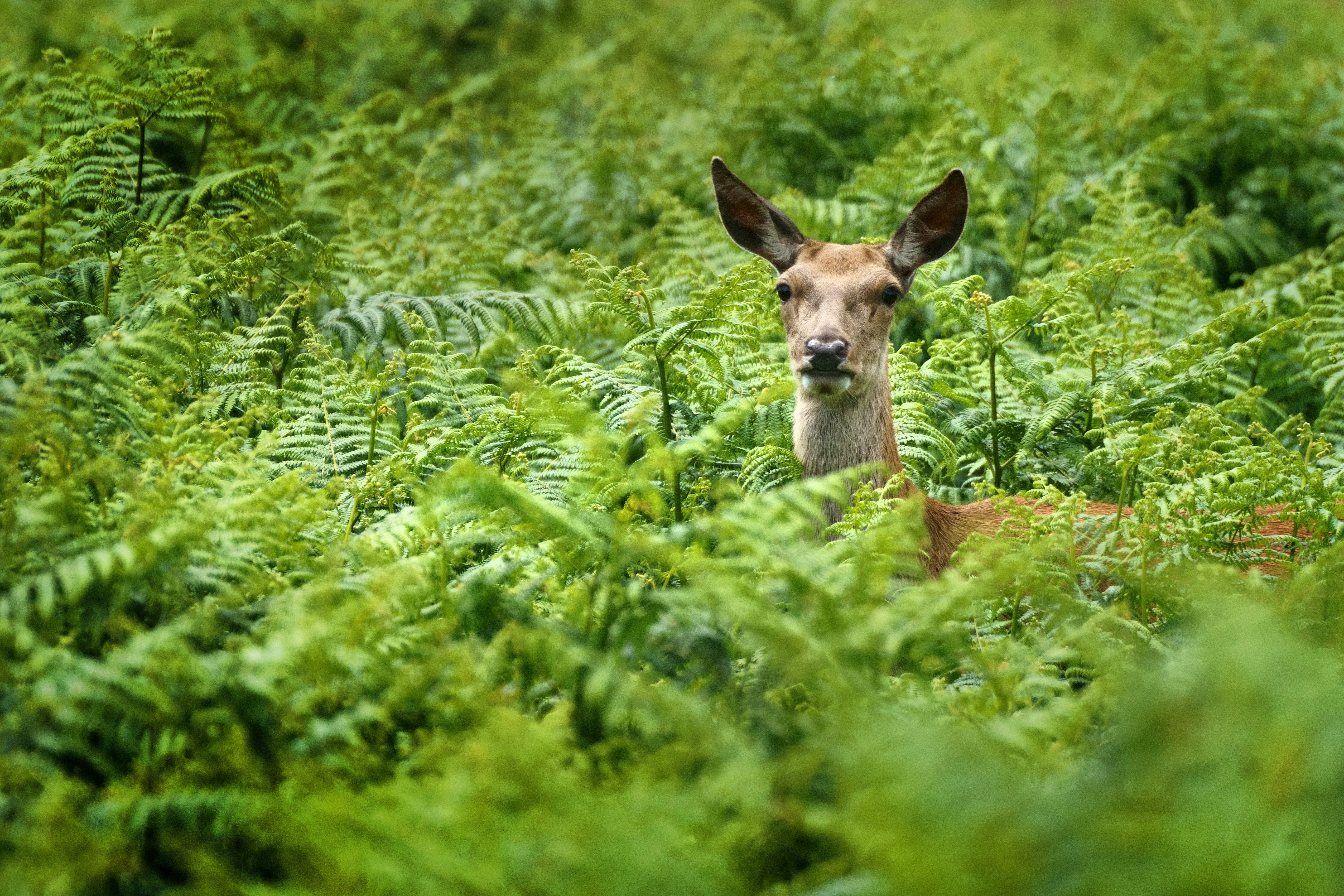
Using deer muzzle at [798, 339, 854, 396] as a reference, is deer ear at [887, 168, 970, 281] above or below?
above

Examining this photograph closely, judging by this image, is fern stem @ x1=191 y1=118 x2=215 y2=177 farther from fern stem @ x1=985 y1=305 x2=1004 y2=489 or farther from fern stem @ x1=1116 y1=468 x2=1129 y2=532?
fern stem @ x1=1116 y1=468 x2=1129 y2=532

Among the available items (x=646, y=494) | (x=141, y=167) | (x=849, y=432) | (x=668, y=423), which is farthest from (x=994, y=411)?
(x=141, y=167)

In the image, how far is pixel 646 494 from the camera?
3139mm

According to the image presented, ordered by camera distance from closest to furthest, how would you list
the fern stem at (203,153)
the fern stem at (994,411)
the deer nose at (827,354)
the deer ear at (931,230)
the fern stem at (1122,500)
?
the fern stem at (1122,500)
the deer nose at (827,354)
the fern stem at (994,411)
the deer ear at (931,230)
the fern stem at (203,153)

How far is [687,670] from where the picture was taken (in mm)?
3225

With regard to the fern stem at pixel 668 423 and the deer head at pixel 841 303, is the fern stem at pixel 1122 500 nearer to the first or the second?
the deer head at pixel 841 303

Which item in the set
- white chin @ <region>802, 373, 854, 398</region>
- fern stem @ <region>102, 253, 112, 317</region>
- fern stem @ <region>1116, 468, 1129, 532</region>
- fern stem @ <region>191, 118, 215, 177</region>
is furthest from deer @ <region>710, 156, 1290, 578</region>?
fern stem @ <region>191, 118, 215, 177</region>

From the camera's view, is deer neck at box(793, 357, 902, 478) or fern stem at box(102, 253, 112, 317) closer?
fern stem at box(102, 253, 112, 317)

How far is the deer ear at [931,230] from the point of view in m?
5.34

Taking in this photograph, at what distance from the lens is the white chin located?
4.82m

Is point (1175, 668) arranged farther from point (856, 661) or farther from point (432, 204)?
point (432, 204)

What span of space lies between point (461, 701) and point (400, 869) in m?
0.66

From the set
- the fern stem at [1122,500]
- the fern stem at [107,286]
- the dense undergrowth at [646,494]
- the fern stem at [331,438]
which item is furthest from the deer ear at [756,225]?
the fern stem at [107,286]

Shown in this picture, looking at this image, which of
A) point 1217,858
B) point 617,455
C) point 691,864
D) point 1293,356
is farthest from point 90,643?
point 1293,356
